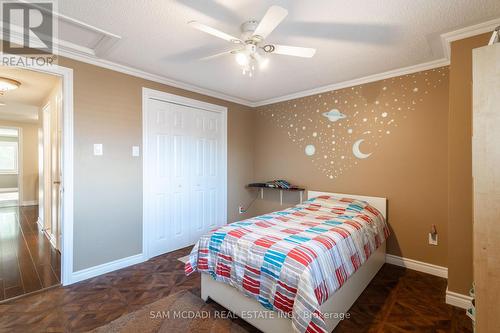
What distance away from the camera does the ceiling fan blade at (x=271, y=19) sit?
1403 millimetres

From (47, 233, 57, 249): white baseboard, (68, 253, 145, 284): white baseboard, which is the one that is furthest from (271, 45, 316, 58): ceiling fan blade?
(47, 233, 57, 249): white baseboard

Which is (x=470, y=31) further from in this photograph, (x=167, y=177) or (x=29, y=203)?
(x=29, y=203)

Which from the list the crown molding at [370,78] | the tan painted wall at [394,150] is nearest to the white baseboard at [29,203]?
the crown molding at [370,78]

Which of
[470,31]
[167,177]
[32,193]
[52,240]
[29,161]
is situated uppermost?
[470,31]

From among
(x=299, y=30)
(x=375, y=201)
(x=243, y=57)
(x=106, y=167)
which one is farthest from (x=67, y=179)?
(x=375, y=201)

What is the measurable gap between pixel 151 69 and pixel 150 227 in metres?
2.05

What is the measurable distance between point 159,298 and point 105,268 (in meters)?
0.95

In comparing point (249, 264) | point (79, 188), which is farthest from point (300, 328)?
point (79, 188)

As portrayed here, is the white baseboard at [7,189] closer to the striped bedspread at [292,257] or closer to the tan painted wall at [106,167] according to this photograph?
the tan painted wall at [106,167]

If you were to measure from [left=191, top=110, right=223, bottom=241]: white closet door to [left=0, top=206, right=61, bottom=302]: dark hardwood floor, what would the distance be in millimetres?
1787

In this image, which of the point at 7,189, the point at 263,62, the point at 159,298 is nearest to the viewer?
the point at 159,298

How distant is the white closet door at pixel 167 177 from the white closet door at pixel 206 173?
0.17m

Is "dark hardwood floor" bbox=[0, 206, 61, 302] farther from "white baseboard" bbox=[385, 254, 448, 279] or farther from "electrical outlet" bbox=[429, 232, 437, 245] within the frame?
"electrical outlet" bbox=[429, 232, 437, 245]

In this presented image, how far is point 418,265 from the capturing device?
2.72m
